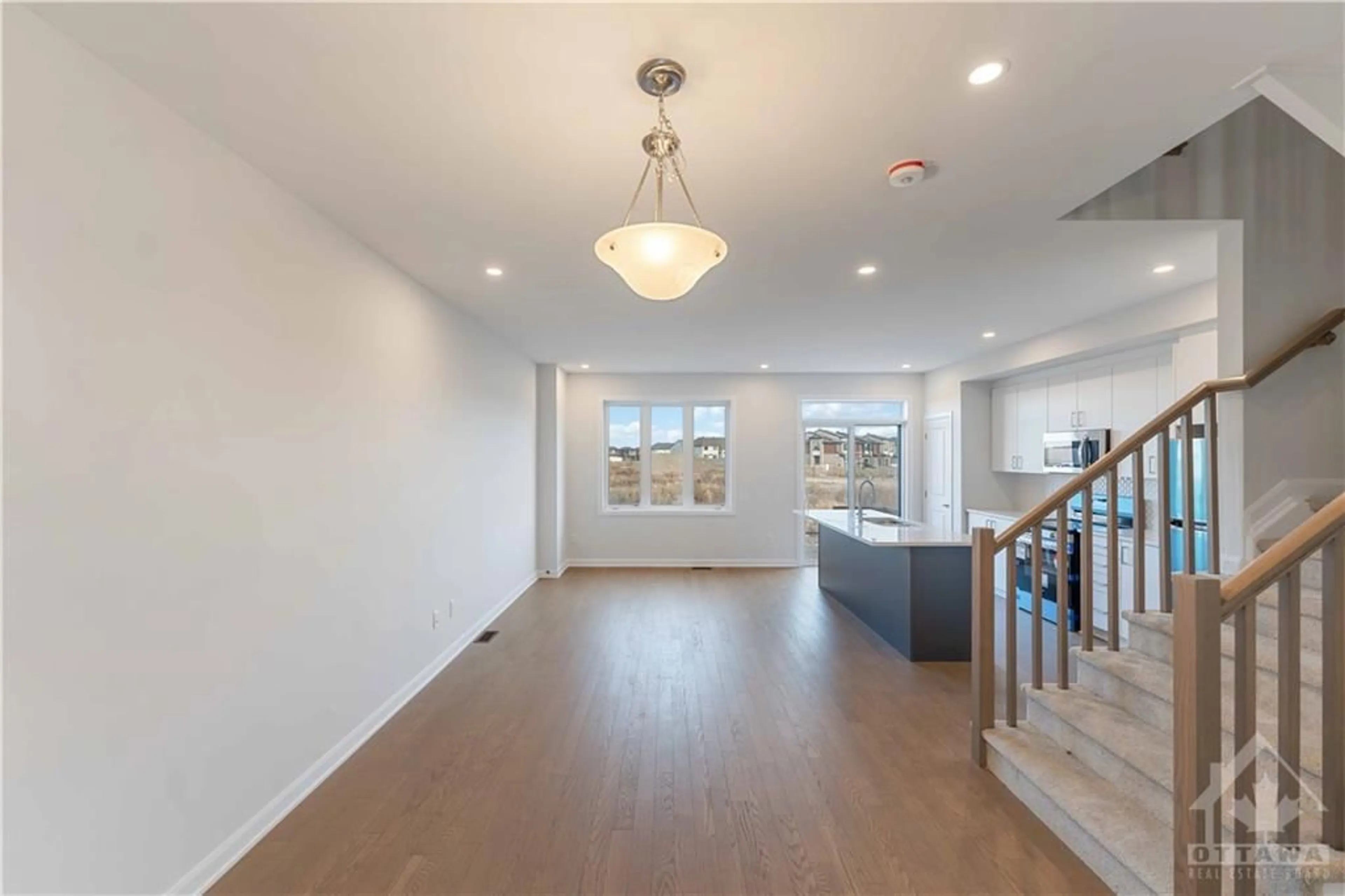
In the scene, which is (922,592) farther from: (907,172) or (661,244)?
(661,244)

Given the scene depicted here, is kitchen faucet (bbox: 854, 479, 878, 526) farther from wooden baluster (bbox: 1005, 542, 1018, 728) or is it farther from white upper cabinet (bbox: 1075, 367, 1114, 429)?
wooden baluster (bbox: 1005, 542, 1018, 728)

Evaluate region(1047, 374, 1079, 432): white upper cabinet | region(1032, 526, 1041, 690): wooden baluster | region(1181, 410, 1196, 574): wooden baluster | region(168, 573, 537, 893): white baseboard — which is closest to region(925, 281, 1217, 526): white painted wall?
region(1047, 374, 1079, 432): white upper cabinet

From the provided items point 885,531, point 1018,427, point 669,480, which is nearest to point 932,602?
point 885,531

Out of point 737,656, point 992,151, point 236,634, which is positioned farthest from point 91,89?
point 737,656

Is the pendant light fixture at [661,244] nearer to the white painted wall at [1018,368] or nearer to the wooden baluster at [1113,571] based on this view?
the wooden baluster at [1113,571]

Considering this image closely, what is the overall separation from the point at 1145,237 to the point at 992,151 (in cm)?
153

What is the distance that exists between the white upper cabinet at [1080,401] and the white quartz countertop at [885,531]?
155 centimetres

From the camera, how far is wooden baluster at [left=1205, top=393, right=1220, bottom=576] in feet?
8.48

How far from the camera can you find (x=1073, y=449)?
4992mm

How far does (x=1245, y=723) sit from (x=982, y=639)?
4.03 ft

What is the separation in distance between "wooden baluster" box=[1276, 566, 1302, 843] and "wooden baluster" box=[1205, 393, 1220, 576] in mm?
1390

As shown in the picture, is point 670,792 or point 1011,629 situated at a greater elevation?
point 1011,629

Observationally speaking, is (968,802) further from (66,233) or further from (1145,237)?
(66,233)

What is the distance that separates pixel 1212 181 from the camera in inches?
101
